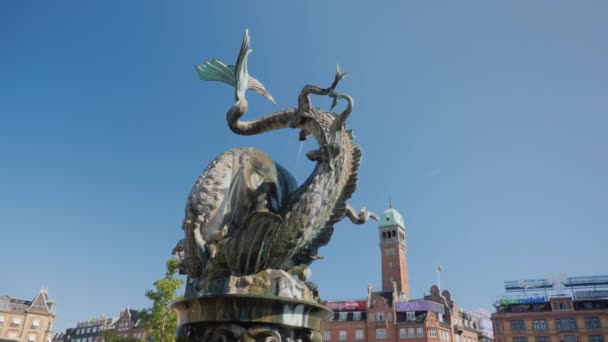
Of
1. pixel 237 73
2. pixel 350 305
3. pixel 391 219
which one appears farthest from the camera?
pixel 391 219

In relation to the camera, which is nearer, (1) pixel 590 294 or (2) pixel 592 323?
(2) pixel 592 323

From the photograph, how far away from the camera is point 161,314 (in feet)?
79.3

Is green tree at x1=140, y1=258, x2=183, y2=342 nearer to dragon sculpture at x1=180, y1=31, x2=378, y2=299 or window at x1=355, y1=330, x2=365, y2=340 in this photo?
dragon sculpture at x1=180, y1=31, x2=378, y2=299

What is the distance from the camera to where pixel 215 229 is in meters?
6.91

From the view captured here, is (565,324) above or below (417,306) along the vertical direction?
below

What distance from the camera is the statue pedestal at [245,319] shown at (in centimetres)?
589

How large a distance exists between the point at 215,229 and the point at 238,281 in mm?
936

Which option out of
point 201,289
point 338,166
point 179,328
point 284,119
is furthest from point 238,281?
point 284,119

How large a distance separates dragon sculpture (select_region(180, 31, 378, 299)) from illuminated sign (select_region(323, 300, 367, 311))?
62652 mm

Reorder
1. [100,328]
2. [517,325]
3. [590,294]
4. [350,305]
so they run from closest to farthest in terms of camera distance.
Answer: [590,294]
[517,325]
[350,305]
[100,328]

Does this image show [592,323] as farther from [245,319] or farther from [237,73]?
[245,319]

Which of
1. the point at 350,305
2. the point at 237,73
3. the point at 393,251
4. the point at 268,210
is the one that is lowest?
the point at 268,210

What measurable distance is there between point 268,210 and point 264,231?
57cm

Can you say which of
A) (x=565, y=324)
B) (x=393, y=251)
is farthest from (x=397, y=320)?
(x=393, y=251)
